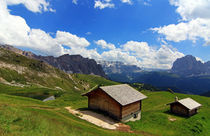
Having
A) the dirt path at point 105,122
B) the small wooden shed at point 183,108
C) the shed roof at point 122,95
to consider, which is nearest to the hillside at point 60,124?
the dirt path at point 105,122

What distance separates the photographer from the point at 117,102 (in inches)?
1380

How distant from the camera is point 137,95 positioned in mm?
44062

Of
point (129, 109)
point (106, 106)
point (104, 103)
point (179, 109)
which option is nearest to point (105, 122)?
point (106, 106)

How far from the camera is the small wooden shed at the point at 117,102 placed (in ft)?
118

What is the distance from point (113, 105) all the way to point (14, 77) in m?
197

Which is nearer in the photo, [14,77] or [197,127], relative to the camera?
[197,127]

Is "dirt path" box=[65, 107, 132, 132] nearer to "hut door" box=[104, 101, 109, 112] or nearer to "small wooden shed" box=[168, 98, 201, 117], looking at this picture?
"hut door" box=[104, 101, 109, 112]

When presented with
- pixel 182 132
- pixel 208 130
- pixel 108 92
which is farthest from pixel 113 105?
pixel 208 130

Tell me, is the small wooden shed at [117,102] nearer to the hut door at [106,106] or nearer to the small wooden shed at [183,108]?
the hut door at [106,106]

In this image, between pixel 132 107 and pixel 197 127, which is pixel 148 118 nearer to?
pixel 132 107

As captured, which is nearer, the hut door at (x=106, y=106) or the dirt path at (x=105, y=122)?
the dirt path at (x=105, y=122)

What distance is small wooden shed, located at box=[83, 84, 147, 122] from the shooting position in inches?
1411

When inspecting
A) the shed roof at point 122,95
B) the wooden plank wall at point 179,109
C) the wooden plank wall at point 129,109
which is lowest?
the wooden plank wall at point 179,109

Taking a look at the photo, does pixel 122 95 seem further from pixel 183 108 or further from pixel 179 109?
pixel 183 108
